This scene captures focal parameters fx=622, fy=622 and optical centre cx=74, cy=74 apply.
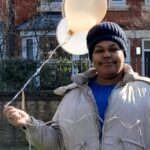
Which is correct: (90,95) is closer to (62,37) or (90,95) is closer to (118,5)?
(62,37)

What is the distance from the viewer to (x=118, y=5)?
22.8m

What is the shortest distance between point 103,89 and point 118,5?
63.8ft

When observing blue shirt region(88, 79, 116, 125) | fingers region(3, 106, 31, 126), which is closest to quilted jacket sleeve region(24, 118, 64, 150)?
fingers region(3, 106, 31, 126)

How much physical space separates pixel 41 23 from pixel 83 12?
1452 centimetres

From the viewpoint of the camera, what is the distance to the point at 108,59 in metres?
3.56

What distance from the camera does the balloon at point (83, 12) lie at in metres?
4.59

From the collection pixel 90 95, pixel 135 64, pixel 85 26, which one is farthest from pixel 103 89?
pixel 135 64

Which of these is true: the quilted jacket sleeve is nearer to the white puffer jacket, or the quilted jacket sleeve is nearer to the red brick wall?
the white puffer jacket

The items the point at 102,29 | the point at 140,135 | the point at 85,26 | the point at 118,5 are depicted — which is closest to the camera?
the point at 140,135

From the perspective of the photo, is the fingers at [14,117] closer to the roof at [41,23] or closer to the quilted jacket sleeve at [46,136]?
the quilted jacket sleeve at [46,136]

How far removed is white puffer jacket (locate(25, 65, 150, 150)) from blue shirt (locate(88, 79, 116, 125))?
3 cm

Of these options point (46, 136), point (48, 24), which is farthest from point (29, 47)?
point (46, 136)

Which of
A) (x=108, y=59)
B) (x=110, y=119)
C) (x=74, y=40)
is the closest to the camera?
(x=110, y=119)

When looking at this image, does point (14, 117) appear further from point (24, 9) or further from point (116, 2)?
point (116, 2)
